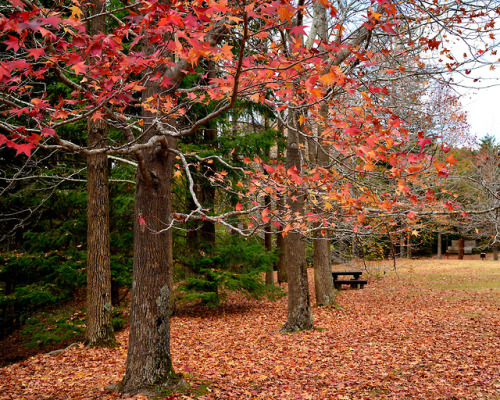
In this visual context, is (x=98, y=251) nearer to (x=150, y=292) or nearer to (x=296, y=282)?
(x=150, y=292)

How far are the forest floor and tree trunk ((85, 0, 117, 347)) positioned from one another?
374 millimetres

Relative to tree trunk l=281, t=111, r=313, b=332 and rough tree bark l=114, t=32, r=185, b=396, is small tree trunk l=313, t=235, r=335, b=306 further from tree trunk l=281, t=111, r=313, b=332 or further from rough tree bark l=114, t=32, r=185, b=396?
rough tree bark l=114, t=32, r=185, b=396

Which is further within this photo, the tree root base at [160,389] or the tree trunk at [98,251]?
the tree trunk at [98,251]

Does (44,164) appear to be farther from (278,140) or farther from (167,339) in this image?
(167,339)

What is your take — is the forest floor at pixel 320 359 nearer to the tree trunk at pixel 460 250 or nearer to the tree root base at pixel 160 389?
the tree root base at pixel 160 389

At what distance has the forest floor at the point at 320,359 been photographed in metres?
4.58

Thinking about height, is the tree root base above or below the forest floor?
above

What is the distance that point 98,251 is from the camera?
23.1ft

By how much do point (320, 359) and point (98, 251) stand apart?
4452 millimetres

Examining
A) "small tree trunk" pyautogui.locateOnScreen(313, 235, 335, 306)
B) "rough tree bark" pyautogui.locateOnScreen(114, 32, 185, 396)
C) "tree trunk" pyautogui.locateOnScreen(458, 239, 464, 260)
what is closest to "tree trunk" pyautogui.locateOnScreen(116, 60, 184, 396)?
"rough tree bark" pyautogui.locateOnScreen(114, 32, 185, 396)

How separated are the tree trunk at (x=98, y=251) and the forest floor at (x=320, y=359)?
0.37 m

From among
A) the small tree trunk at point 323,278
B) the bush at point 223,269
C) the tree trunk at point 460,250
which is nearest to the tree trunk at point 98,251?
the bush at point 223,269

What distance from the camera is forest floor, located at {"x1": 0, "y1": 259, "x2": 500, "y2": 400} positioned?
458 cm

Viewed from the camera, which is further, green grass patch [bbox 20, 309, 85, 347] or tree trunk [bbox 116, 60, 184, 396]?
green grass patch [bbox 20, 309, 85, 347]
